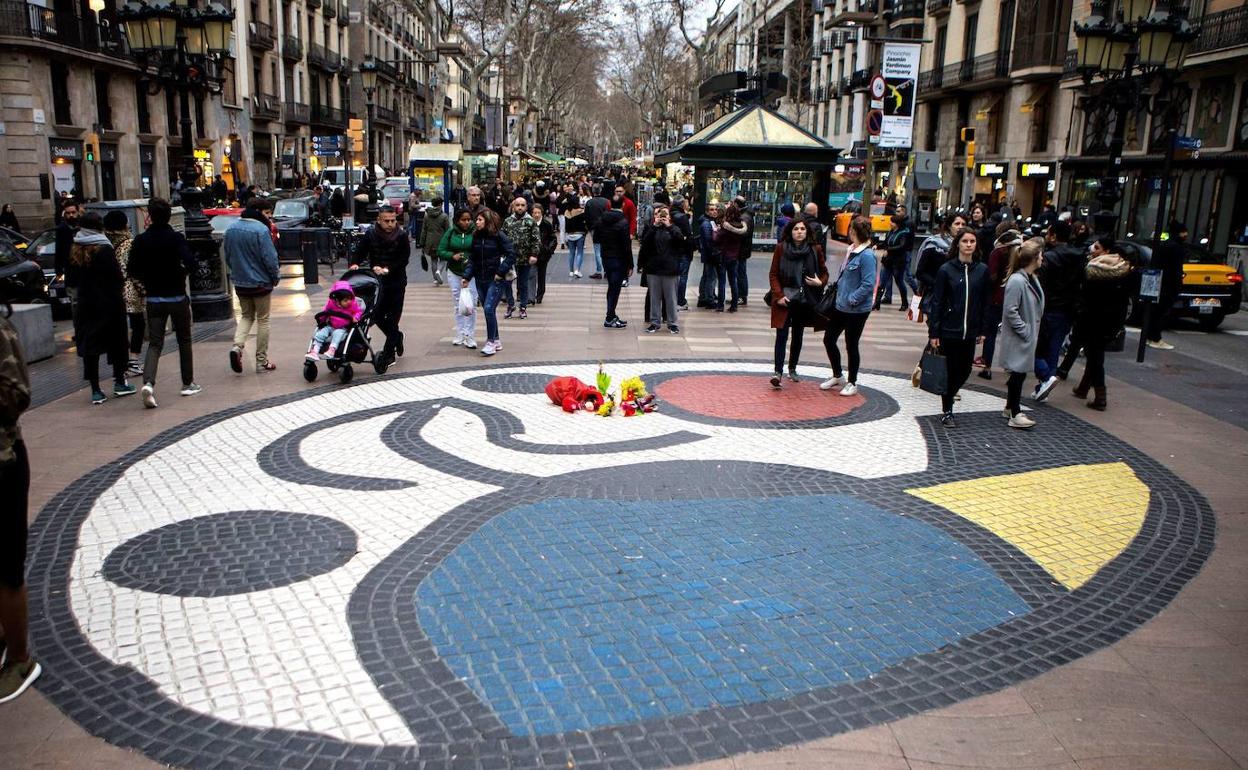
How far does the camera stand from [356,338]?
32.9ft

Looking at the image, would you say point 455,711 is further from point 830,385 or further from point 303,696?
point 830,385

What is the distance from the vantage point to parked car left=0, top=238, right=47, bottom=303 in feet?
43.7

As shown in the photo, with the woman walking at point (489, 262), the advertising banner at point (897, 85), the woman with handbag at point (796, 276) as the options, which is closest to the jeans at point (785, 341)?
the woman with handbag at point (796, 276)

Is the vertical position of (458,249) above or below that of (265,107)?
below

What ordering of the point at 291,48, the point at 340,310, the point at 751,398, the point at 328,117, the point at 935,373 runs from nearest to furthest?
the point at 935,373 → the point at 751,398 → the point at 340,310 → the point at 291,48 → the point at 328,117

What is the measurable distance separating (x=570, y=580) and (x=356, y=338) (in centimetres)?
580

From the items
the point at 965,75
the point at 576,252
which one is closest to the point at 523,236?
the point at 576,252

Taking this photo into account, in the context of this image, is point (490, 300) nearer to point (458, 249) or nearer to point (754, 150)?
point (458, 249)

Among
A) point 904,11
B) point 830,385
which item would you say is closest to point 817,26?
point 904,11

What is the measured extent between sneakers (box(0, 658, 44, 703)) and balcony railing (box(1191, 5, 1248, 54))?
28.4 metres

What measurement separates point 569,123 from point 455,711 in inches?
5825

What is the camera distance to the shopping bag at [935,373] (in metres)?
8.48

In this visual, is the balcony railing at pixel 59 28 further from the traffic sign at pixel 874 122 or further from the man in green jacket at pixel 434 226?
the traffic sign at pixel 874 122

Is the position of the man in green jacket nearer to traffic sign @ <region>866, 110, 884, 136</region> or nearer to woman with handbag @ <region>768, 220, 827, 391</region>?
woman with handbag @ <region>768, 220, 827, 391</region>
